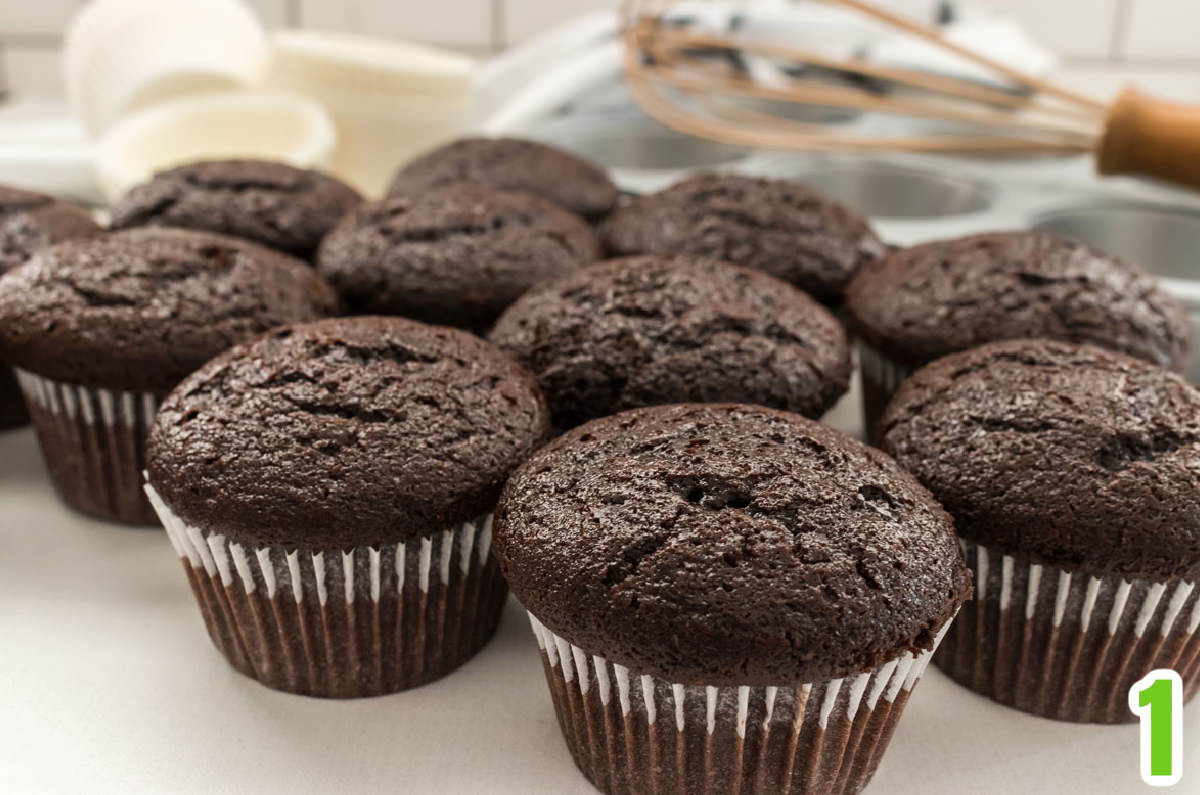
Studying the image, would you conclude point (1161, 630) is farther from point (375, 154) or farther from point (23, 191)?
point (375, 154)

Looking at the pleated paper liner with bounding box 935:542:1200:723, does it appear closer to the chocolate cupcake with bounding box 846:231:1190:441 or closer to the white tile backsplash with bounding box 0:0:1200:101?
the chocolate cupcake with bounding box 846:231:1190:441

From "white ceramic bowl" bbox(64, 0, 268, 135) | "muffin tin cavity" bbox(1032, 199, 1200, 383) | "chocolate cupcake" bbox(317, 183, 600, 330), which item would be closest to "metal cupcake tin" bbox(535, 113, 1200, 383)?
"muffin tin cavity" bbox(1032, 199, 1200, 383)

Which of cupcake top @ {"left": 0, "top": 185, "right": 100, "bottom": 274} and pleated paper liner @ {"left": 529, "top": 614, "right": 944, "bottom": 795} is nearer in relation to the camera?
pleated paper liner @ {"left": 529, "top": 614, "right": 944, "bottom": 795}

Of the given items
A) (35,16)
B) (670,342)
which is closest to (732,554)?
(670,342)

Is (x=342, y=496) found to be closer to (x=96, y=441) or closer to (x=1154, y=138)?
(x=96, y=441)

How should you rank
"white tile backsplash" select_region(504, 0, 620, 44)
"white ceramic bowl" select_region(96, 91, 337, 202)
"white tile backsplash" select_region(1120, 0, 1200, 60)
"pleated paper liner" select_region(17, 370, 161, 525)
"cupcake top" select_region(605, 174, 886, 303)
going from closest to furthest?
"pleated paper liner" select_region(17, 370, 161, 525) → "cupcake top" select_region(605, 174, 886, 303) → "white ceramic bowl" select_region(96, 91, 337, 202) → "white tile backsplash" select_region(1120, 0, 1200, 60) → "white tile backsplash" select_region(504, 0, 620, 44)

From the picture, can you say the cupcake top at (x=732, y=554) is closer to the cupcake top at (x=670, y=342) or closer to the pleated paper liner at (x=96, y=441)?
the cupcake top at (x=670, y=342)

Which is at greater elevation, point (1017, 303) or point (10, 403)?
point (1017, 303)
